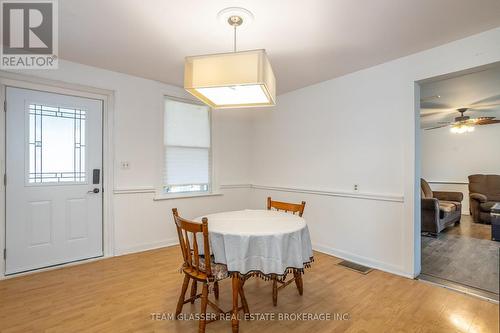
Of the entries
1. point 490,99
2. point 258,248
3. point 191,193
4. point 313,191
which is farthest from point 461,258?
point 191,193

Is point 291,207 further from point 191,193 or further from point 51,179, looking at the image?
point 51,179

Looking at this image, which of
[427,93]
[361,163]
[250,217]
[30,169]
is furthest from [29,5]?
[427,93]

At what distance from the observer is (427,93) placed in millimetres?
3824

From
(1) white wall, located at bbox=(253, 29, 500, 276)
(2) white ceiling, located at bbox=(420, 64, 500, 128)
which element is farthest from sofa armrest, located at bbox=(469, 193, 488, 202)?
(1) white wall, located at bbox=(253, 29, 500, 276)

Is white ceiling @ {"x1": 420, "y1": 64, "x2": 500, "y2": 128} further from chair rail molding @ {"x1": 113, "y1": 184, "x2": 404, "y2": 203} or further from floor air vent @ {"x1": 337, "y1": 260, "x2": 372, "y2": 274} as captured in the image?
floor air vent @ {"x1": 337, "y1": 260, "x2": 372, "y2": 274}

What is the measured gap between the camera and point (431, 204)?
14.1 feet

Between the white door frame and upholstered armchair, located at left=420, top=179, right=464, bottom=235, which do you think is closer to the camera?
the white door frame

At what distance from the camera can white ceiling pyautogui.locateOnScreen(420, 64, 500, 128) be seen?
3.28 metres

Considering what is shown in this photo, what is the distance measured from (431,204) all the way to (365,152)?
84.4 inches

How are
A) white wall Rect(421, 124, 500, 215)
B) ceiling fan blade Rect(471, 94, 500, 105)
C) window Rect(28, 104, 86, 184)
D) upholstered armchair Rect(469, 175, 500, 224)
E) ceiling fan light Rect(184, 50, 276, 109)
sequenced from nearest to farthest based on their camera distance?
ceiling fan light Rect(184, 50, 276, 109)
window Rect(28, 104, 86, 184)
ceiling fan blade Rect(471, 94, 500, 105)
upholstered armchair Rect(469, 175, 500, 224)
white wall Rect(421, 124, 500, 215)

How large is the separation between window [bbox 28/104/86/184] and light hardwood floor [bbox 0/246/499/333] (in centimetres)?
112

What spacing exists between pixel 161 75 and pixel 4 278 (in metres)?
2.95

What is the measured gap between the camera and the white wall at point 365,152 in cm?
276

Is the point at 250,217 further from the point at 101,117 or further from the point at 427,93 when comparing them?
the point at 427,93
